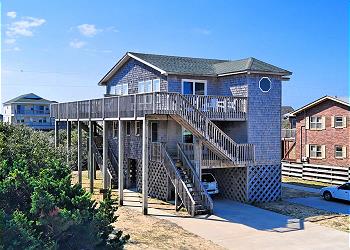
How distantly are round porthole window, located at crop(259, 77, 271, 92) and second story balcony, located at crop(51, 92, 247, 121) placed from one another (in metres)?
1.19

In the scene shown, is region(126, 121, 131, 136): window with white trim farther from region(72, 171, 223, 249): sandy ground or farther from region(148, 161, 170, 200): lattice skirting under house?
region(72, 171, 223, 249): sandy ground

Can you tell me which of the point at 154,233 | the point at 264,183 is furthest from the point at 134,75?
the point at 154,233

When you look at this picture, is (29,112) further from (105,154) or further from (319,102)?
(105,154)

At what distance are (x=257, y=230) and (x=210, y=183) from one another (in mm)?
5773

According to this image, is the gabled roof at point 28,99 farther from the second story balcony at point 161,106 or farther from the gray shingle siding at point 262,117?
the gray shingle siding at point 262,117

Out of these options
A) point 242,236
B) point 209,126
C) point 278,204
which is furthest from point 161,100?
point 278,204

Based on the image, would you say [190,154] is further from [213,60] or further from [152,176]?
[213,60]

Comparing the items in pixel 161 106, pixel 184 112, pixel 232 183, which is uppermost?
pixel 161 106

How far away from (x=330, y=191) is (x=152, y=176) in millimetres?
9331

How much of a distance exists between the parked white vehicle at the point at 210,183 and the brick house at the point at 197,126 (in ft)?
2.78

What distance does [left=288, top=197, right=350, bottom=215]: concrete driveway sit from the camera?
18.8 m

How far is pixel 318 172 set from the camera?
28.9m

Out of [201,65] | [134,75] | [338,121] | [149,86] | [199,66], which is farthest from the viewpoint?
[338,121]

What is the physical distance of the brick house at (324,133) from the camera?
97.3 ft
